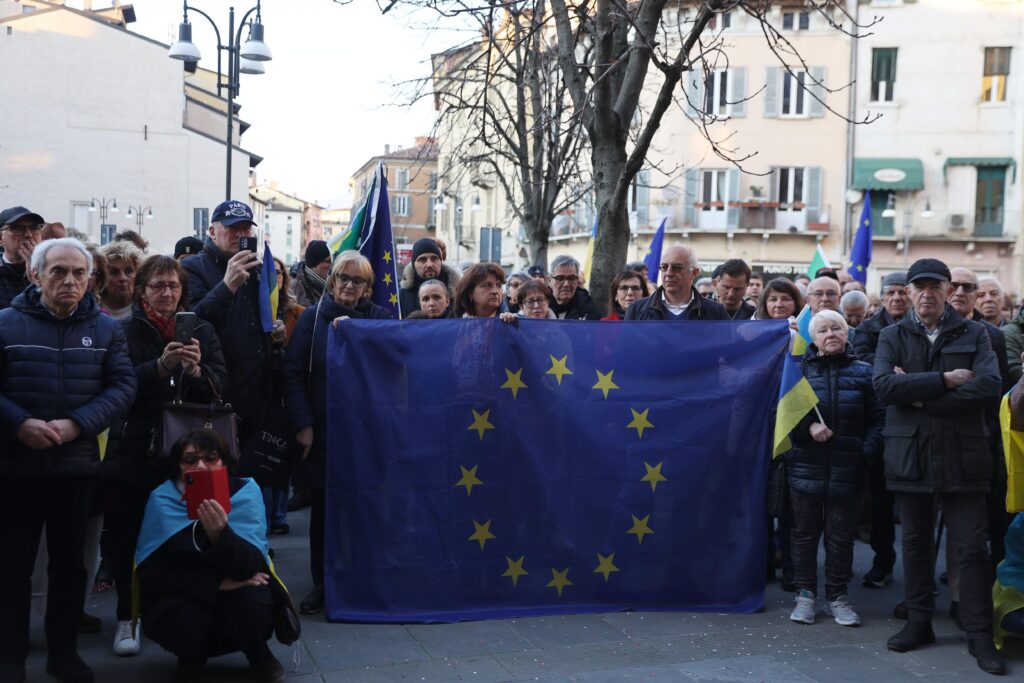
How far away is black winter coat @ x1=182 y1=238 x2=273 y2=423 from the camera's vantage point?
6.32 metres

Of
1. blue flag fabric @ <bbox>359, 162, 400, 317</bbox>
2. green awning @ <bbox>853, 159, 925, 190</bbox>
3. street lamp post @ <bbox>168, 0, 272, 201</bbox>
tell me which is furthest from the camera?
green awning @ <bbox>853, 159, 925, 190</bbox>

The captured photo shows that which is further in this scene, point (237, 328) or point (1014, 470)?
point (237, 328)

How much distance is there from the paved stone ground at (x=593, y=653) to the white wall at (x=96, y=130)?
44.9m

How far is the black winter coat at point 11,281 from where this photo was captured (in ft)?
19.5

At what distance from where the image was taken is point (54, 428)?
4.93m

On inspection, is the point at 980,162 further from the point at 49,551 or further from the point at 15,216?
the point at 49,551

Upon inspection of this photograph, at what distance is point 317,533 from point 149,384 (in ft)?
4.64

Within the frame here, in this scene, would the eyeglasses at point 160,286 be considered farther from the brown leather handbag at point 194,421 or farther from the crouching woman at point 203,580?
the crouching woman at point 203,580

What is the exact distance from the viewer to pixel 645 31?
839 cm

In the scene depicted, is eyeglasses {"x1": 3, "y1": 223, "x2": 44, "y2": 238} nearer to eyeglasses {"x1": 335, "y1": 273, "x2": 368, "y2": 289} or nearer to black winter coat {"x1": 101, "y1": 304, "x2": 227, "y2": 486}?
black winter coat {"x1": 101, "y1": 304, "x2": 227, "y2": 486}

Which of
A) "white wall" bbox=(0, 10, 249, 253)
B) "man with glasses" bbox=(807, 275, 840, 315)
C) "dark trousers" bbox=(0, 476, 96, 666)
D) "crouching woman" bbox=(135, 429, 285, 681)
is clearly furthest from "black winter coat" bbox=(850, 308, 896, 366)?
"white wall" bbox=(0, 10, 249, 253)

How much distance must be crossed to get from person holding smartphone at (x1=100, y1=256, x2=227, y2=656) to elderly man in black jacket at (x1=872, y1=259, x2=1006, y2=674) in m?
3.75

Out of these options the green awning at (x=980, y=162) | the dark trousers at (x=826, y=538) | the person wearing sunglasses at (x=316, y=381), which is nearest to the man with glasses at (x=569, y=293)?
the person wearing sunglasses at (x=316, y=381)

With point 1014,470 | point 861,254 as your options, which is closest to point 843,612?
point 1014,470
